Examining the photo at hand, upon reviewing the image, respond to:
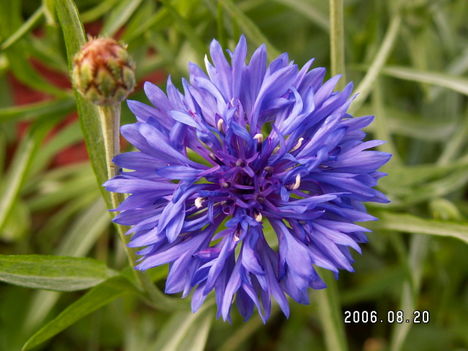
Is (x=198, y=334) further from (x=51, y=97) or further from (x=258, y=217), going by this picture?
(x=51, y=97)

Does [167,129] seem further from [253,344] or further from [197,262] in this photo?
[253,344]

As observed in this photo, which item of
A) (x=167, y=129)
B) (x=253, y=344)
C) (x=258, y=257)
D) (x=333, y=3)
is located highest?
(x=333, y=3)

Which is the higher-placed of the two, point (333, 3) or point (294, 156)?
point (333, 3)

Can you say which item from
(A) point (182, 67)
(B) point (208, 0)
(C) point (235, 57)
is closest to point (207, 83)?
(C) point (235, 57)

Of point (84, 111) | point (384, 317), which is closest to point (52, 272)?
point (84, 111)

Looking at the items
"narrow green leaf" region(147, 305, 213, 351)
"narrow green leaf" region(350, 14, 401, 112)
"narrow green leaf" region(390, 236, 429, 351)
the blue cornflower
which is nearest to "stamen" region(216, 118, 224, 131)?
the blue cornflower

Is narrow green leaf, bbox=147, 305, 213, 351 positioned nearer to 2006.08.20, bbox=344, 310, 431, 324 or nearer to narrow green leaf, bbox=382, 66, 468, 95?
2006.08.20, bbox=344, 310, 431, 324
